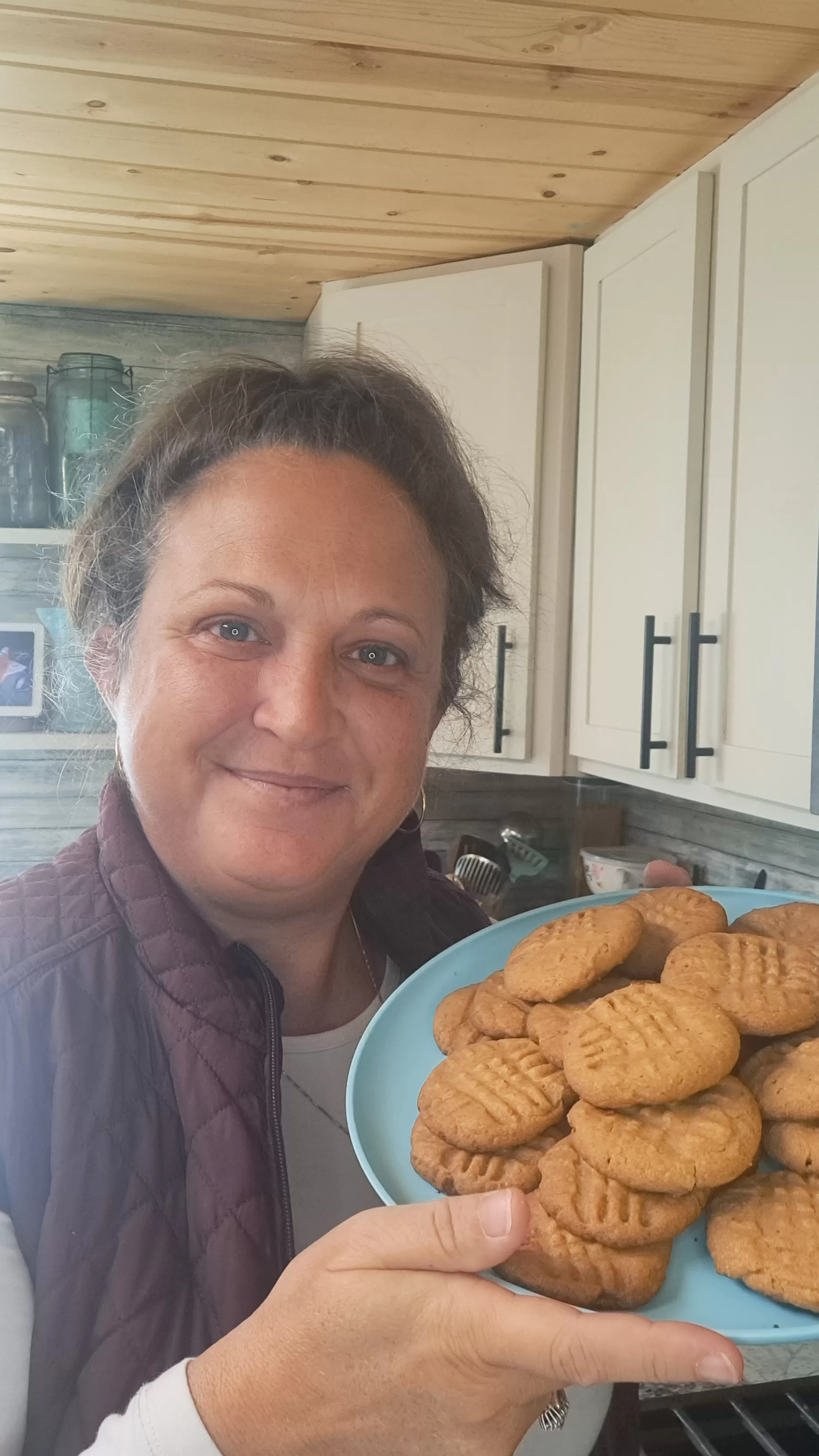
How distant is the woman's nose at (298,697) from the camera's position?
88 cm

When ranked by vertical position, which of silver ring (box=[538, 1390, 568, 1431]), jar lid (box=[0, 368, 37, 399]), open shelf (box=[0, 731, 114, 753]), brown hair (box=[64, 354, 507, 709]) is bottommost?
silver ring (box=[538, 1390, 568, 1431])

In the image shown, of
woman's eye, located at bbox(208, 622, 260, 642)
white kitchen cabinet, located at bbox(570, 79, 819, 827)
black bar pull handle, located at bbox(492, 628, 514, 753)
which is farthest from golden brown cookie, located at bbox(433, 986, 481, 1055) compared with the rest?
black bar pull handle, located at bbox(492, 628, 514, 753)

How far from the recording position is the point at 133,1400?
0.65 meters

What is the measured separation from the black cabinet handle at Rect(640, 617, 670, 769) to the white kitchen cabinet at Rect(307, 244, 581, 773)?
37 centimetres

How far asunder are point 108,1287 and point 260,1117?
154mm

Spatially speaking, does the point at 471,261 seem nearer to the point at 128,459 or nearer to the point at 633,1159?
the point at 128,459

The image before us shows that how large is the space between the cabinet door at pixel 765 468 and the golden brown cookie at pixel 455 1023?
713mm

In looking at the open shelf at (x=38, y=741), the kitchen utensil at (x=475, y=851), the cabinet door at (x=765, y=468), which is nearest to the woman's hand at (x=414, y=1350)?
the cabinet door at (x=765, y=468)

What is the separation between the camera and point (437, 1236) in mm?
571

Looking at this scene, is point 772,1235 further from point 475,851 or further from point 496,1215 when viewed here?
point 475,851

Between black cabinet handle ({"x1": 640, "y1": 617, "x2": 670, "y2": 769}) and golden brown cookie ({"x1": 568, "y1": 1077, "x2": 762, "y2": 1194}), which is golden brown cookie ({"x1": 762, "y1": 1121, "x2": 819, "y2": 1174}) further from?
black cabinet handle ({"x1": 640, "y1": 617, "x2": 670, "y2": 769})

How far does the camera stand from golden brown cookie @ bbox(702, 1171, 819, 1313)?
1.90ft

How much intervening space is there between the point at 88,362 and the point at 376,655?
1.57 m

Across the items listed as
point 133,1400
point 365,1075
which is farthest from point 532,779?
point 133,1400
